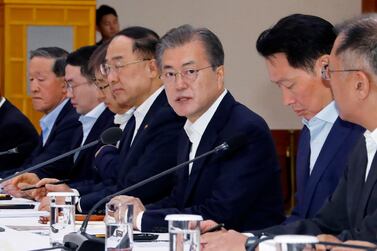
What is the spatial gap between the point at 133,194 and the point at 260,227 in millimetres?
746

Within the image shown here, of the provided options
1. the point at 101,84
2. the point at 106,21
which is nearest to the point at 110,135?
the point at 101,84

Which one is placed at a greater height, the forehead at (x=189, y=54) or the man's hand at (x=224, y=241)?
the forehead at (x=189, y=54)

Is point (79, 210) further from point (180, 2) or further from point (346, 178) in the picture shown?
point (180, 2)

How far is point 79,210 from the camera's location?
445 cm

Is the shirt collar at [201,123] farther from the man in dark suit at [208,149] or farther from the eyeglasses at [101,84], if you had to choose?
the eyeglasses at [101,84]

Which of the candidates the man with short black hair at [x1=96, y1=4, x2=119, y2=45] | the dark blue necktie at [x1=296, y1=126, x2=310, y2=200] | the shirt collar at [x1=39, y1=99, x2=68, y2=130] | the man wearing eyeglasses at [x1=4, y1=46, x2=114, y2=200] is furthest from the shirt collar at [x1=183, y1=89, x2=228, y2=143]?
the man with short black hair at [x1=96, y1=4, x2=119, y2=45]

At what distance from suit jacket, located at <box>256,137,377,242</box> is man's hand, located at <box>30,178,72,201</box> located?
171 centimetres

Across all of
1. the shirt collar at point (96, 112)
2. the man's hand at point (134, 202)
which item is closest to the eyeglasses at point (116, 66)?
the shirt collar at point (96, 112)

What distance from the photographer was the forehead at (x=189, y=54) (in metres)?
3.96

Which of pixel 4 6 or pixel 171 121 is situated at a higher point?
pixel 4 6

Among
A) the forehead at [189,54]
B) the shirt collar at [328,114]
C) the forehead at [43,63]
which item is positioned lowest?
the shirt collar at [328,114]

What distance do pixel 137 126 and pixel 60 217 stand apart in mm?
1385

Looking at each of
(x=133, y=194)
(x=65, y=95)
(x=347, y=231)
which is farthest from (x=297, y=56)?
(x=65, y=95)

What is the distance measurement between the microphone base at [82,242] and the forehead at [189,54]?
3.77 ft
